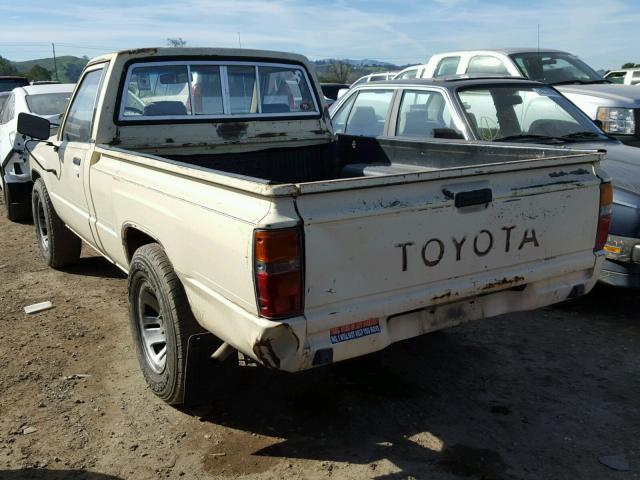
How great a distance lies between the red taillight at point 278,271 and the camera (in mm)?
2418

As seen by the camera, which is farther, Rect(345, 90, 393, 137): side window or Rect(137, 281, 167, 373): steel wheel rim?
Rect(345, 90, 393, 137): side window

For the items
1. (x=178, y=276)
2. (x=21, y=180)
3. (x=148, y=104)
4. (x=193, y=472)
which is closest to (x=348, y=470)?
(x=193, y=472)

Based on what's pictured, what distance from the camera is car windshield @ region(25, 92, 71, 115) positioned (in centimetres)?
821

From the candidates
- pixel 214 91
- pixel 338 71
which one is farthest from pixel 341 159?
pixel 338 71

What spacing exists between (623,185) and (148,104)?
3.36 meters

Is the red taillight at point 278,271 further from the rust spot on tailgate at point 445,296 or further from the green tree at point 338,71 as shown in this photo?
the green tree at point 338,71

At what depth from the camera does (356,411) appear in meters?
3.49

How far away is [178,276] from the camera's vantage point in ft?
10.3

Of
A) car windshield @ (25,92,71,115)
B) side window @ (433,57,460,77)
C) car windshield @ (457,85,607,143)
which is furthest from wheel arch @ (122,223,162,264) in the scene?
→ side window @ (433,57,460,77)

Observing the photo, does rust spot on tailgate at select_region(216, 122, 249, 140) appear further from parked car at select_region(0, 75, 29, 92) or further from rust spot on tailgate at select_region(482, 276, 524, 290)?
parked car at select_region(0, 75, 29, 92)

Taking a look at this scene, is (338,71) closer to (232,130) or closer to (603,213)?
(232,130)

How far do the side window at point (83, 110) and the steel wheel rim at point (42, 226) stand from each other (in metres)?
1.28

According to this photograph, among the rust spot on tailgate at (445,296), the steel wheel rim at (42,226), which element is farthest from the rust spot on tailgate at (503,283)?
the steel wheel rim at (42,226)

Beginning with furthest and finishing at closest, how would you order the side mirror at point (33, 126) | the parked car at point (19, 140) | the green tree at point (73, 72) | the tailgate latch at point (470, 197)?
1. the green tree at point (73, 72)
2. the parked car at point (19, 140)
3. the side mirror at point (33, 126)
4. the tailgate latch at point (470, 197)
